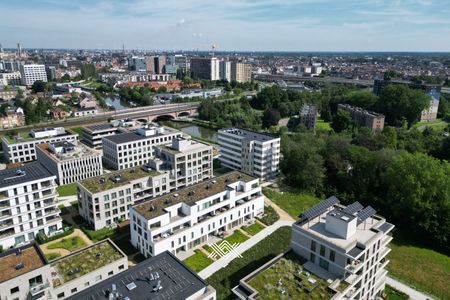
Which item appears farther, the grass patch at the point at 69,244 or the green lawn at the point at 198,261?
the grass patch at the point at 69,244

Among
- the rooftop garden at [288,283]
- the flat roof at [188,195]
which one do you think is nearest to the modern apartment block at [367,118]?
the flat roof at [188,195]

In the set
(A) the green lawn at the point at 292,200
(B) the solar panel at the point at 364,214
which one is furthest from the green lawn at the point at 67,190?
(B) the solar panel at the point at 364,214

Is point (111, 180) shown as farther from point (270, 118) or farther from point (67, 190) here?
point (270, 118)

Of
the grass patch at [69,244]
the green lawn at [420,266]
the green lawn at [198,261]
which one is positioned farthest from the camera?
the grass patch at [69,244]

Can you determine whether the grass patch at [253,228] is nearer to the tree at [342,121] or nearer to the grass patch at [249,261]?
the grass patch at [249,261]


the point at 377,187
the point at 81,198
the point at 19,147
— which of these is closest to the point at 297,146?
the point at 377,187

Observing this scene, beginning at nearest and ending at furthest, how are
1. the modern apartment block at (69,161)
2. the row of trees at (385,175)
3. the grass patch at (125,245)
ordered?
the grass patch at (125,245), the row of trees at (385,175), the modern apartment block at (69,161)

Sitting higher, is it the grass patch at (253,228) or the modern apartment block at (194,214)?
the modern apartment block at (194,214)

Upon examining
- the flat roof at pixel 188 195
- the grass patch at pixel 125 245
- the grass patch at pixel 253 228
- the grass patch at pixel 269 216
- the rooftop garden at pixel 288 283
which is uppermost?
the flat roof at pixel 188 195
